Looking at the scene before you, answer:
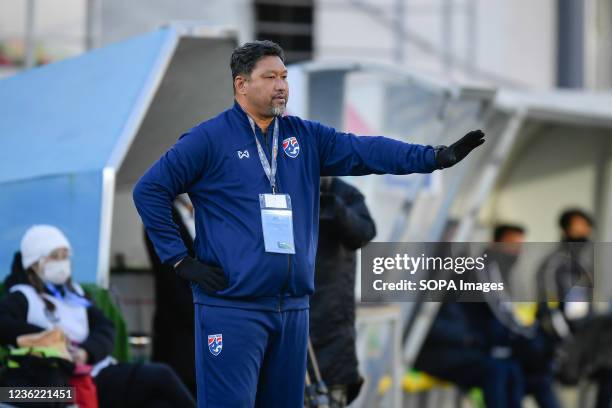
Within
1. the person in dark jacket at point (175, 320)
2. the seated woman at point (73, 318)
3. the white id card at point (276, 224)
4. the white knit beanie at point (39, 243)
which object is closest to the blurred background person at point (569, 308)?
the person in dark jacket at point (175, 320)

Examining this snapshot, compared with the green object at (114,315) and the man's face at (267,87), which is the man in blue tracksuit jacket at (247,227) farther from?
the green object at (114,315)

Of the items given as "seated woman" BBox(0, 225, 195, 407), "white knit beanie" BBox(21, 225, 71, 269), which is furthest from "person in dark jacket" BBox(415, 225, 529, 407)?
"white knit beanie" BBox(21, 225, 71, 269)

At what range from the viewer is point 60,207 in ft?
23.2

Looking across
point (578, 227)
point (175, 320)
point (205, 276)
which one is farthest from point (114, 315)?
point (578, 227)

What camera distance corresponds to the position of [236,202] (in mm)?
4641

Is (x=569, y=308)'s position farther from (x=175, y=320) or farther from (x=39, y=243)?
(x=39, y=243)

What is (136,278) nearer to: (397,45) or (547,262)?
(547,262)

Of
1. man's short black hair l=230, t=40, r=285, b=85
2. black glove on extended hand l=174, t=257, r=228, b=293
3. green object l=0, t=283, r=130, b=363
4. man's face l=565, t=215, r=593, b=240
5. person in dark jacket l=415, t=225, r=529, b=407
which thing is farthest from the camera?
man's face l=565, t=215, r=593, b=240

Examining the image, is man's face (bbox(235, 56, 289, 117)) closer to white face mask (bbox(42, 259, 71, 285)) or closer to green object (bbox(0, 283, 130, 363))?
white face mask (bbox(42, 259, 71, 285))

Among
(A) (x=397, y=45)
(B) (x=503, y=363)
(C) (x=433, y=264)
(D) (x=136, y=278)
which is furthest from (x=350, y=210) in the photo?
(A) (x=397, y=45)

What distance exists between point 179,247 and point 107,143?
260cm

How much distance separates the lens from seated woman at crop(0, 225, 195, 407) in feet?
20.7

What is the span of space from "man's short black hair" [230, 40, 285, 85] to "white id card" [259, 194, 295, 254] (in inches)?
16.7

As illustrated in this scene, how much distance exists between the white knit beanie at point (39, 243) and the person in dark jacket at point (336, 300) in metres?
1.16
